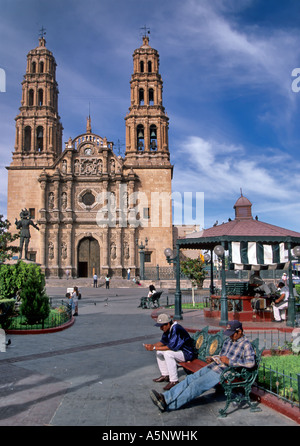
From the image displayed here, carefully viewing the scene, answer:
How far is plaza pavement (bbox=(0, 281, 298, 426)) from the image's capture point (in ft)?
14.4

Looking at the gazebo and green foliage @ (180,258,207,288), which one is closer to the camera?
the gazebo

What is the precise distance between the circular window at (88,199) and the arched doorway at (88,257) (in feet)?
13.3

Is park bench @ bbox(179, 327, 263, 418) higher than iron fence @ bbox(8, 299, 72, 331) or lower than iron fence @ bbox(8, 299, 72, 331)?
higher

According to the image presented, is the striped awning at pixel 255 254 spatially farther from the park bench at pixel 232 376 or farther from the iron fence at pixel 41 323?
the park bench at pixel 232 376

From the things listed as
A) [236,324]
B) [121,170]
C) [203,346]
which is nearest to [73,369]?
[203,346]

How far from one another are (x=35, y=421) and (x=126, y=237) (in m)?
35.1

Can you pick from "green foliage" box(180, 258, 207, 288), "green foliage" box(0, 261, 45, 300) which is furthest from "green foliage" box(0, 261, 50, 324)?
"green foliage" box(180, 258, 207, 288)

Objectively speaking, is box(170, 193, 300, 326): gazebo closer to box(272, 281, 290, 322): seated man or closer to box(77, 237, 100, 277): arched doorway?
box(272, 281, 290, 322): seated man

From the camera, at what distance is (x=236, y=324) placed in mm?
5047

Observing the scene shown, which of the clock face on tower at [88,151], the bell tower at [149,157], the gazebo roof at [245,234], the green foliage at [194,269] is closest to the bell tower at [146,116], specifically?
the bell tower at [149,157]

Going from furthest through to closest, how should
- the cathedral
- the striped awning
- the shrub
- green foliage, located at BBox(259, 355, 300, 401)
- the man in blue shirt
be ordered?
the cathedral < the striped awning < the shrub < the man in blue shirt < green foliage, located at BBox(259, 355, 300, 401)

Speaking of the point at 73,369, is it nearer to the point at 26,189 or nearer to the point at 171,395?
the point at 171,395

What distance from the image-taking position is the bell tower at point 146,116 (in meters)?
41.5

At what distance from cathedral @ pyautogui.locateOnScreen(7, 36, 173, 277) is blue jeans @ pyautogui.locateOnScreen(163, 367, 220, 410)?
32420mm
